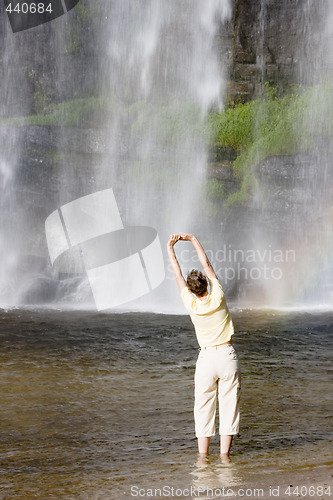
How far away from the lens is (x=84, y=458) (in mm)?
5508

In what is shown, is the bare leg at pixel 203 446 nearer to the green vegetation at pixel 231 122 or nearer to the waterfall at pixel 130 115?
the waterfall at pixel 130 115

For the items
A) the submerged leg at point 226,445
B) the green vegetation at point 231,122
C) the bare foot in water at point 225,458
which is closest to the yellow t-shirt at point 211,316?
the submerged leg at point 226,445

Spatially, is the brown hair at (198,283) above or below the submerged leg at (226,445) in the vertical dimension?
above

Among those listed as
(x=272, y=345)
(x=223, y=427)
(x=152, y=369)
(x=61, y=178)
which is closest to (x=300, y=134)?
(x=61, y=178)

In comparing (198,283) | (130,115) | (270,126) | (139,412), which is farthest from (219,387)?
(130,115)

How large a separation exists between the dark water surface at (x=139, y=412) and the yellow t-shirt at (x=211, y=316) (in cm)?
96

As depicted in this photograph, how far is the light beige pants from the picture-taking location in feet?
17.6

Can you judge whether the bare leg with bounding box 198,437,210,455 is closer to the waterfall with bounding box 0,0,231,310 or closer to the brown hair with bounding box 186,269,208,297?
the brown hair with bounding box 186,269,208,297

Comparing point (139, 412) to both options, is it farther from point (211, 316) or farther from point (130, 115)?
point (130, 115)

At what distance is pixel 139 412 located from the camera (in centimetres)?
698

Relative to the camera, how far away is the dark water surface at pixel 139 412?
16.5ft

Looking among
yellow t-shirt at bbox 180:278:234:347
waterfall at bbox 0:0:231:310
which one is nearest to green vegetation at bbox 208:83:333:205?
waterfall at bbox 0:0:231:310

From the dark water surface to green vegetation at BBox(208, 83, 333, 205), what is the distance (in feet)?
34.9

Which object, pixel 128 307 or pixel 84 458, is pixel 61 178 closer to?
pixel 128 307
